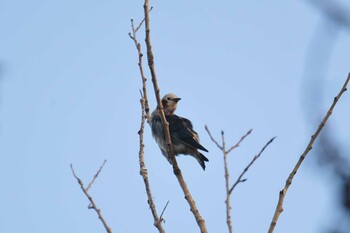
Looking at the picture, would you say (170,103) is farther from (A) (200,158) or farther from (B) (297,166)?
(B) (297,166)

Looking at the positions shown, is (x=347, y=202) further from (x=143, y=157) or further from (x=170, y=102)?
(x=170, y=102)

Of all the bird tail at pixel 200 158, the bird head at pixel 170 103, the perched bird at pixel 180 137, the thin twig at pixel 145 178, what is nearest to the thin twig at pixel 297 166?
the thin twig at pixel 145 178

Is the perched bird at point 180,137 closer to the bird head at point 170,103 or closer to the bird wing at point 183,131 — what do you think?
the bird wing at point 183,131

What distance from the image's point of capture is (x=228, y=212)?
276cm

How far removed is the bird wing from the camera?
270 inches

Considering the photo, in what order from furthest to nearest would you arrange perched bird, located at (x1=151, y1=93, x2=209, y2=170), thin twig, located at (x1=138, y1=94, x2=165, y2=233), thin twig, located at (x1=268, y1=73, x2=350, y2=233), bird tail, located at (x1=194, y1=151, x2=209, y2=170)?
bird tail, located at (x1=194, y1=151, x2=209, y2=170), perched bird, located at (x1=151, y1=93, x2=209, y2=170), thin twig, located at (x1=138, y1=94, x2=165, y2=233), thin twig, located at (x1=268, y1=73, x2=350, y2=233)

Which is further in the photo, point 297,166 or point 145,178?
point 145,178

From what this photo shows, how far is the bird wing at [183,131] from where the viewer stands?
22.5 ft

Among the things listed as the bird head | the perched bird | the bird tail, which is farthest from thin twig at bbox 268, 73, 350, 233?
the bird head

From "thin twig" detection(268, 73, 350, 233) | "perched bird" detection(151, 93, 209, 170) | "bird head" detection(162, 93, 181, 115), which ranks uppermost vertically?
"bird head" detection(162, 93, 181, 115)

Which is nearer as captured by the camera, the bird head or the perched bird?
the perched bird

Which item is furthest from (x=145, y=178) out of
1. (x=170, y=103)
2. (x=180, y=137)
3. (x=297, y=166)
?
(x=170, y=103)

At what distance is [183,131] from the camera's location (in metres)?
7.09

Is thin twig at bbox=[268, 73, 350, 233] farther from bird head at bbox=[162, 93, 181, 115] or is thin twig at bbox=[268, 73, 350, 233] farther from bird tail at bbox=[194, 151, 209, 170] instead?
bird head at bbox=[162, 93, 181, 115]
